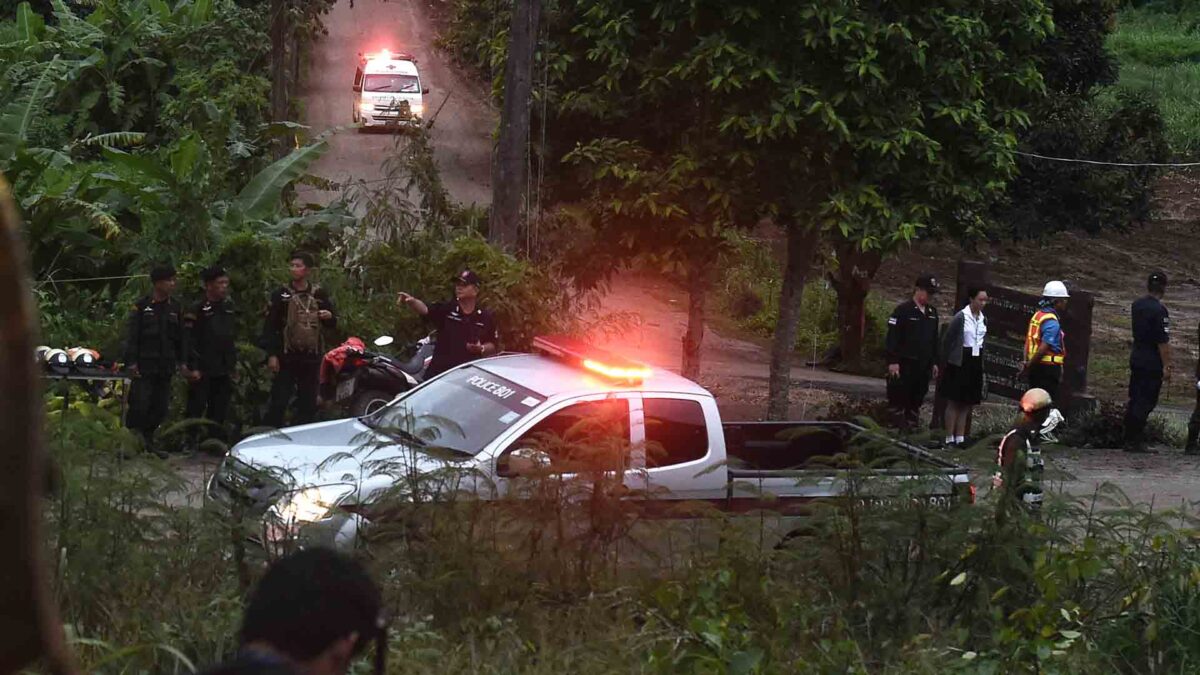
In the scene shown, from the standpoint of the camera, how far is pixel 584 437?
28.9 ft

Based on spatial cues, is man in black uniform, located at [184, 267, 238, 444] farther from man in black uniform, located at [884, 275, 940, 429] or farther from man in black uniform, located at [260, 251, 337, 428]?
man in black uniform, located at [884, 275, 940, 429]

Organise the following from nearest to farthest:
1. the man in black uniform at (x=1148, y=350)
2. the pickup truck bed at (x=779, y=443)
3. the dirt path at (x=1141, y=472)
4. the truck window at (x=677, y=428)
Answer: the truck window at (x=677, y=428), the pickup truck bed at (x=779, y=443), the dirt path at (x=1141, y=472), the man in black uniform at (x=1148, y=350)

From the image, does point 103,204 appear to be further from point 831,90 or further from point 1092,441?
point 1092,441

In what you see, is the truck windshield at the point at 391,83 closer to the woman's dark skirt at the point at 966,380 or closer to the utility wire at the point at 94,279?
the utility wire at the point at 94,279

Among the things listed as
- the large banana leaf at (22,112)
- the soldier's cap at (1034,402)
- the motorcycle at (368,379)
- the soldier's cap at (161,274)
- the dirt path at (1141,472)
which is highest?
the large banana leaf at (22,112)

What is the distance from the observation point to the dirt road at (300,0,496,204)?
34562 mm

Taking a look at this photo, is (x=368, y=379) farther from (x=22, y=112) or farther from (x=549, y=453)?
(x=22, y=112)

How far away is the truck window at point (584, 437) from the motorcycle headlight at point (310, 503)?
3.14 ft

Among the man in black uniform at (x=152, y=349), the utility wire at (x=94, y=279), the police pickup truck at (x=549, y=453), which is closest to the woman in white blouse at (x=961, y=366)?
the police pickup truck at (x=549, y=453)

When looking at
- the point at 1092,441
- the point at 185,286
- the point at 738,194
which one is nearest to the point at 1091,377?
the point at 1092,441

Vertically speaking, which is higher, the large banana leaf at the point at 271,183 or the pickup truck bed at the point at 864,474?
the large banana leaf at the point at 271,183

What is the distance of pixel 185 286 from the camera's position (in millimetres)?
14188

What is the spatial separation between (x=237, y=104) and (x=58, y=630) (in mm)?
19523

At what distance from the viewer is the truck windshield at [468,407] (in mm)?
9367
